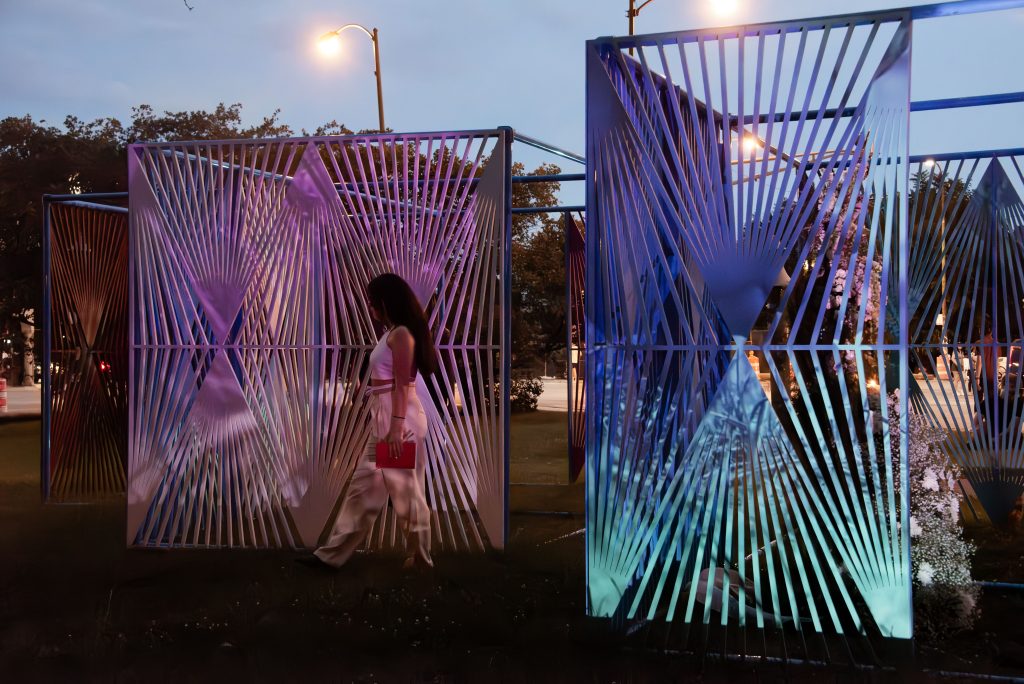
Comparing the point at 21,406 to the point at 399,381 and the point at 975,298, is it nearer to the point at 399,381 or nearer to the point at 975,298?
the point at 399,381

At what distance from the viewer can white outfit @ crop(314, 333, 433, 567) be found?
614 cm

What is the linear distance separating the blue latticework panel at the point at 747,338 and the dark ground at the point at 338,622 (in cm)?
41

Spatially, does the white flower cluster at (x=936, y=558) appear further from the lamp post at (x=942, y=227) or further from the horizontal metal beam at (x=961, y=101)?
the lamp post at (x=942, y=227)

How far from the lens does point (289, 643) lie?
15.3 ft

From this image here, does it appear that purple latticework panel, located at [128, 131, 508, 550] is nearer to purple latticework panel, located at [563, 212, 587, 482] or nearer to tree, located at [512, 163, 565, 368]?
purple latticework panel, located at [563, 212, 587, 482]

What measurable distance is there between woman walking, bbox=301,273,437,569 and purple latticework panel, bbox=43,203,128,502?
3.87m

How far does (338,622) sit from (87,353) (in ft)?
17.1

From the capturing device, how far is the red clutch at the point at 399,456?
6.01 meters

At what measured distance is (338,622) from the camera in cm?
500

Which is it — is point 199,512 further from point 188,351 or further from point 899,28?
point 899,28

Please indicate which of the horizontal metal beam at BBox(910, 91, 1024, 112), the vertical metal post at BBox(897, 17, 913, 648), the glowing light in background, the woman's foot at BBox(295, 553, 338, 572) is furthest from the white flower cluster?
the glowing light in background

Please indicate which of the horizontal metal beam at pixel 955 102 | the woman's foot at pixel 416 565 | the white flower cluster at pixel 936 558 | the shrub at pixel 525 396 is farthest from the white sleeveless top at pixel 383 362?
the shrub at pixel 525 396

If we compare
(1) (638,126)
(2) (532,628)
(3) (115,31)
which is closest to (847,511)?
(2) (532,628)

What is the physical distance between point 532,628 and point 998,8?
3530mm
